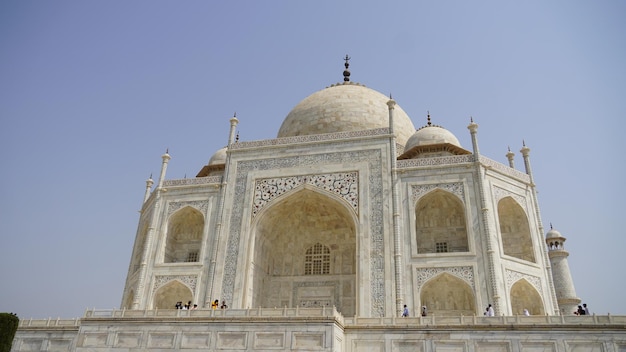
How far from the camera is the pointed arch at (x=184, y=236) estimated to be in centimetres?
1870

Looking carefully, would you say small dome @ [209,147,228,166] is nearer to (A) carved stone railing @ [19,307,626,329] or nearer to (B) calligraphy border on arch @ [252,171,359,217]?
(B) calligraphy border on arch @ [252,171,359,217]

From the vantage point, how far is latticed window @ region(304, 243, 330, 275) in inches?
711

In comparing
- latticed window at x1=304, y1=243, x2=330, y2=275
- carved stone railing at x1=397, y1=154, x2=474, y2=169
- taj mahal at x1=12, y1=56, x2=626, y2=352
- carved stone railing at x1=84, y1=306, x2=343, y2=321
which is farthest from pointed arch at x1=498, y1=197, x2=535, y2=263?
carved stone railing at x1=84, y1=306, x2=343, y2=321

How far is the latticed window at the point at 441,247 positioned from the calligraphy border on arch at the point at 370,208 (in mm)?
2142

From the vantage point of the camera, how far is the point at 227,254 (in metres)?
16.9

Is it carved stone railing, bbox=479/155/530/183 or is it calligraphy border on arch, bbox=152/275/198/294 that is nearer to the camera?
carved stone railing, bbox=479/155/530/183

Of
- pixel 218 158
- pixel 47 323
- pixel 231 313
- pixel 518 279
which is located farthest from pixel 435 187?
pixel 47 323

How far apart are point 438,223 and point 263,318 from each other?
→ 7800 mm

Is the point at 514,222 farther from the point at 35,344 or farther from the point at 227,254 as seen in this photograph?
the point at 35,344

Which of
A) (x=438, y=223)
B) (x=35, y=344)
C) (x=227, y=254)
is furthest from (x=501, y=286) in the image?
(x=35, y=344)

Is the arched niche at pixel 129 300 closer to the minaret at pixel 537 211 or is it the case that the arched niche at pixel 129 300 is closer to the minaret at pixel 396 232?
the minaret at pixel 396 232

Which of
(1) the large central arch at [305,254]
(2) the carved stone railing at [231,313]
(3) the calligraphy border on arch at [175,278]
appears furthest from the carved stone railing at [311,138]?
(2) the carved stone railing at [231,313]

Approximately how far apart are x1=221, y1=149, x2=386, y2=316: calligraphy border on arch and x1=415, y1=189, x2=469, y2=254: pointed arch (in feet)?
5.12

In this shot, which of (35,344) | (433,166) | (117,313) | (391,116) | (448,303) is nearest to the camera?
(117,313)
